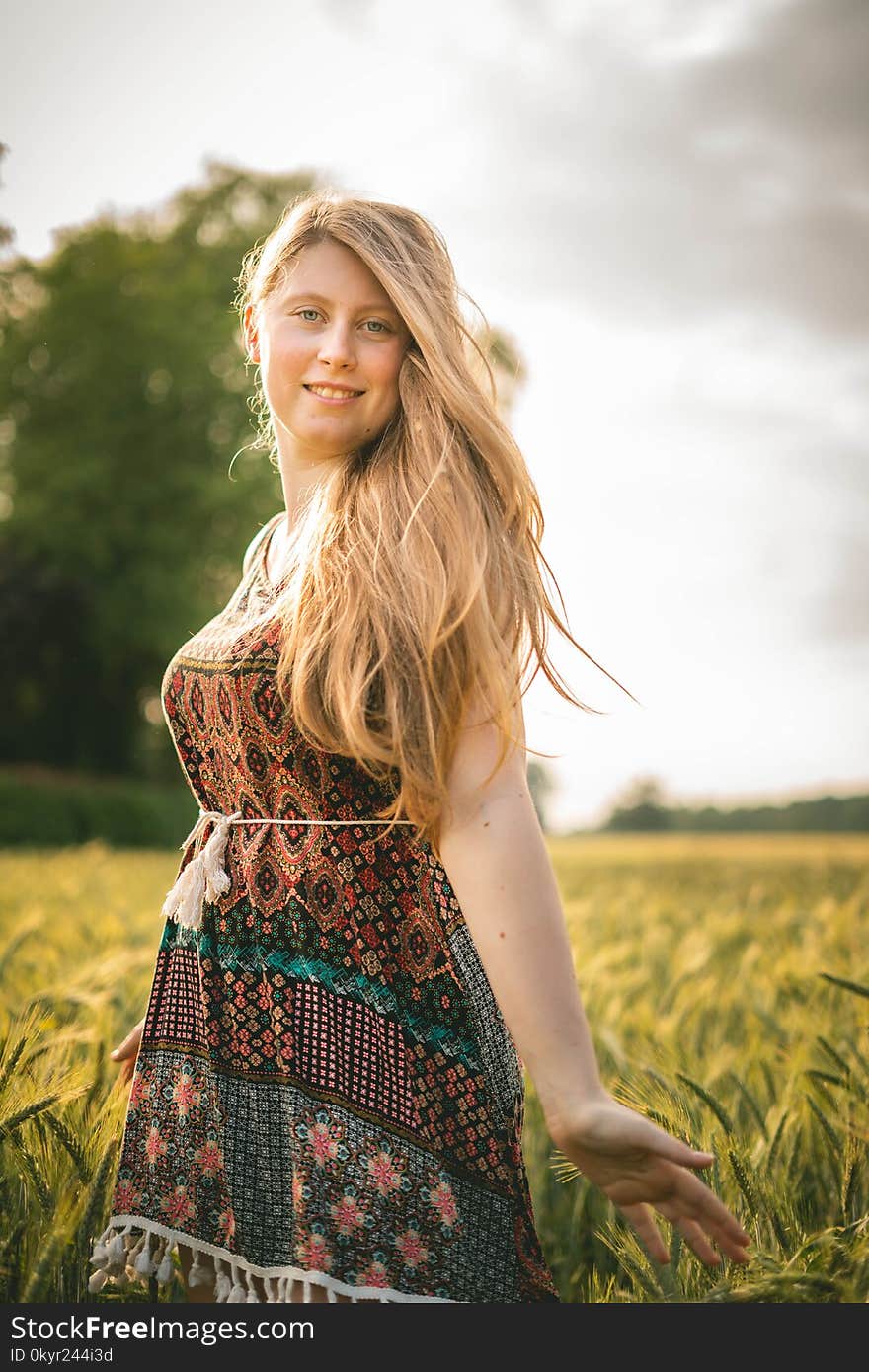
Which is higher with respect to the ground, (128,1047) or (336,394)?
(336,394)

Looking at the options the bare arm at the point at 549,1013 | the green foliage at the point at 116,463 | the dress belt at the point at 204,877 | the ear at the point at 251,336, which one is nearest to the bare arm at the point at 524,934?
the bare arm at the point at 549,1013

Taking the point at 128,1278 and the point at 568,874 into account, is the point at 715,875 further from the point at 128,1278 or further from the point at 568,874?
the point at 128,1278

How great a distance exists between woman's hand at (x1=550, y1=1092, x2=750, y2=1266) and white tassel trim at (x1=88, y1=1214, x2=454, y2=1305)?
0.95 ft

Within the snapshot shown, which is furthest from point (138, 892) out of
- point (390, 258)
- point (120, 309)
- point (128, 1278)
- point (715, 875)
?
point (120, 309)

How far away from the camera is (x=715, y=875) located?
7.82 metres

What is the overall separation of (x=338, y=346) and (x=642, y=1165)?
1086 mm

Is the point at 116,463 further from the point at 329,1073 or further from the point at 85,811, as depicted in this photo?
the point at 329,1073

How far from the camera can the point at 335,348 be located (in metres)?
1.43

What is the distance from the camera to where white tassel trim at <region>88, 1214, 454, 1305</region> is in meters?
1.23

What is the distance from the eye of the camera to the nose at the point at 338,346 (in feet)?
4.70

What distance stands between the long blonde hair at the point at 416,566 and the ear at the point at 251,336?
17 centimetres

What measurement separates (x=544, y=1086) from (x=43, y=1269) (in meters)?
0.68

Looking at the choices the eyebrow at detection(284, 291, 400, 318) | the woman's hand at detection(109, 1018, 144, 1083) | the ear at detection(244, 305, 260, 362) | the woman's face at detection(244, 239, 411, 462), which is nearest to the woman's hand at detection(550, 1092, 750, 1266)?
the woman's hand at detection(109, 1018, 144, 1083)

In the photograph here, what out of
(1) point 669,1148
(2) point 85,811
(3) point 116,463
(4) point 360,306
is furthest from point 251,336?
(3) point 116,463
